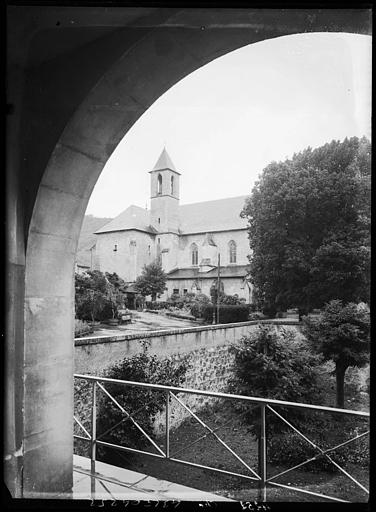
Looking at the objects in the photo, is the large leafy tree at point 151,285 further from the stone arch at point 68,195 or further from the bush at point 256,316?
the stone arch at point 68,195

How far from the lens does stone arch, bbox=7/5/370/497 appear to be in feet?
4.65

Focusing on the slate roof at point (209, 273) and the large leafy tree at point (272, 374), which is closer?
the large leafy tree at point (272, 374)

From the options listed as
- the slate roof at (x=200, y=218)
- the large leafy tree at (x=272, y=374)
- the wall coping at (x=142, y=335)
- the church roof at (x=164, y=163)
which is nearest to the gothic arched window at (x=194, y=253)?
the slate roof at (x=200, y=218)

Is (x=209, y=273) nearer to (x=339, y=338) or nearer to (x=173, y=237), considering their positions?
(x=173, y=237)

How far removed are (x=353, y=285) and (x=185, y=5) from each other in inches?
493

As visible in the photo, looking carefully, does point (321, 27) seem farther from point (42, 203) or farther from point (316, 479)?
point (316, 479)

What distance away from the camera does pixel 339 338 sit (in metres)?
9.85

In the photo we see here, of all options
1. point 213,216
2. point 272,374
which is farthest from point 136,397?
point 213,216

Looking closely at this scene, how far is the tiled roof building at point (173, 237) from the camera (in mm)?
27188

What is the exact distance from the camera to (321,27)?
133 cm

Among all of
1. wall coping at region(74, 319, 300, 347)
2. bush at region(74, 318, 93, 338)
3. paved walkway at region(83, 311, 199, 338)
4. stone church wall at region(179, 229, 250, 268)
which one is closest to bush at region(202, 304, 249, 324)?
paved walkway at region(83, 311, 199, 338)

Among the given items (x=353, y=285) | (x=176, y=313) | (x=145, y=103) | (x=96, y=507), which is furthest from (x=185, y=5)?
(x=176, y=313)

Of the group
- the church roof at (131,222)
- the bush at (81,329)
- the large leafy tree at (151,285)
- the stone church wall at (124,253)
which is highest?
the church roof at (131,222)

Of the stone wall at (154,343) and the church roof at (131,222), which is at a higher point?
the church roof at (131,222)
